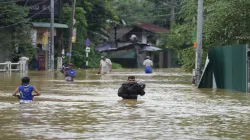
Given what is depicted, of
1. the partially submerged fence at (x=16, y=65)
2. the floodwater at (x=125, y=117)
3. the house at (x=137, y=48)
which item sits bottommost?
the floodwater at (x=125, y=117)

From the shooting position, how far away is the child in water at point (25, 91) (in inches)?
768

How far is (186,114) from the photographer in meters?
18.1

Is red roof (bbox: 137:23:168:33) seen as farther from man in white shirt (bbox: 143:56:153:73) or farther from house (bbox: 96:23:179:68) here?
man in white shirt (bbox: 143:56:153:73)

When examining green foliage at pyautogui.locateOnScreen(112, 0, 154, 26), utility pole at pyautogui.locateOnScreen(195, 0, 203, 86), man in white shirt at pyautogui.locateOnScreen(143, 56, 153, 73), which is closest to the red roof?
green foliage at pyautogui.locateOnScreen(112, 0, 154, 26)

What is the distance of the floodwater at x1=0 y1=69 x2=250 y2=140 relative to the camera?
13.6m

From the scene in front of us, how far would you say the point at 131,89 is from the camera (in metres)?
22.4

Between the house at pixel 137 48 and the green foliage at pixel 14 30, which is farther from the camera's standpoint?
the house at pixel 137 48

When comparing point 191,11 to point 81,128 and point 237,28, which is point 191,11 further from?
point 81,128

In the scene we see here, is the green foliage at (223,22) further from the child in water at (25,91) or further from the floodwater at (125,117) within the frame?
the child in water at (25,91)

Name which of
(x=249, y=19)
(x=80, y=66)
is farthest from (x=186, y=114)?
(x=80, y=66)

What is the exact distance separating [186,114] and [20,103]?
498 centimetres

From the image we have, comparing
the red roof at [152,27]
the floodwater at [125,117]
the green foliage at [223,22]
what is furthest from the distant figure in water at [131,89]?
the red roof at [152,27]

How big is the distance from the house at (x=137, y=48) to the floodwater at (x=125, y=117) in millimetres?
55258

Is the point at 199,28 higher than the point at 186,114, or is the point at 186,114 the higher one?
the point at 199,28
